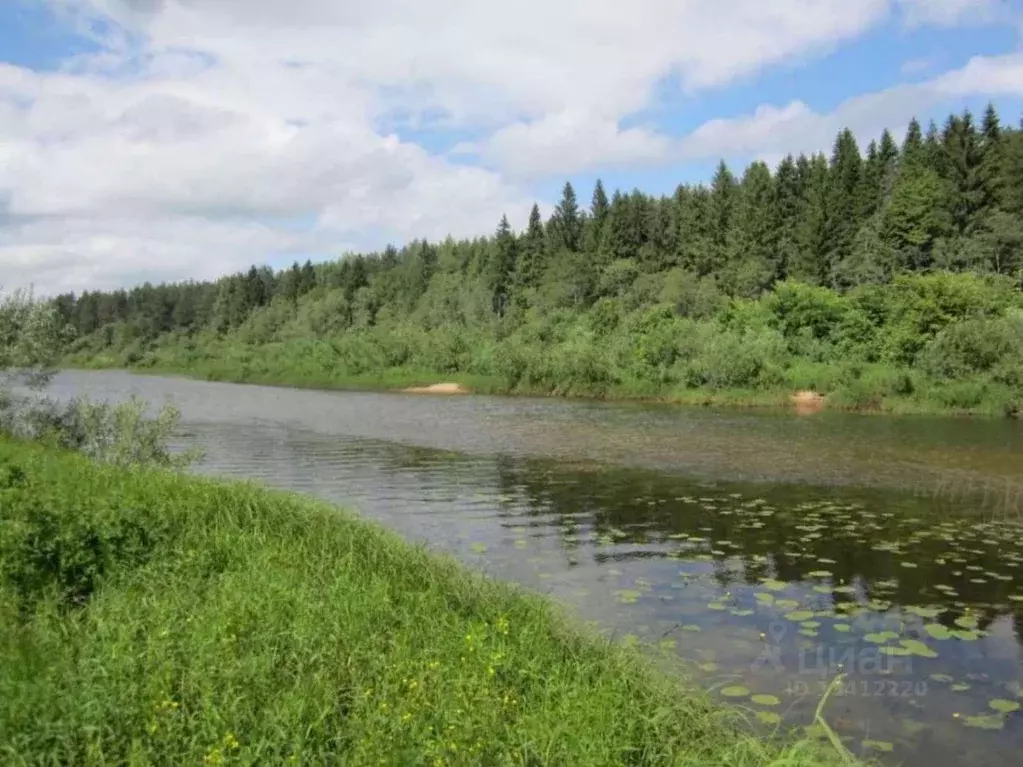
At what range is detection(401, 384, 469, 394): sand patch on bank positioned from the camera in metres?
69.7

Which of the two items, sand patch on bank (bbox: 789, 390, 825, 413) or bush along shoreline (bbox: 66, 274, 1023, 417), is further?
sand patch on bank (bbox: 789, 390, 825, 413)

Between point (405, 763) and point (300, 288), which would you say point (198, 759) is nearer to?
point (405, 763)

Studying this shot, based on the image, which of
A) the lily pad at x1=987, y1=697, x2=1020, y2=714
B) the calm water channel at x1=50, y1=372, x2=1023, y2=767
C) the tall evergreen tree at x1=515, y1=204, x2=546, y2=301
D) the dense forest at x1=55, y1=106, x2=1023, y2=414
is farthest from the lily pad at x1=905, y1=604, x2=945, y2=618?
the tall evergreen tree at x1=515, y1=204, x2=546, y2=301

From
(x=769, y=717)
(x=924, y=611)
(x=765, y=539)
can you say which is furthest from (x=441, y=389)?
(x=769, y=717)

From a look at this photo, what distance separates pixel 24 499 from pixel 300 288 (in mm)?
143783

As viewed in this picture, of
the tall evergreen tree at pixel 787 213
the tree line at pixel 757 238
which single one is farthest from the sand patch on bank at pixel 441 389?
the tall evergreen tree at pixel 787 213

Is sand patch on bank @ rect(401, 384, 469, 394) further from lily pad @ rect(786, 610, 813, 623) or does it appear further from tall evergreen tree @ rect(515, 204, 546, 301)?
lily pad @ rect(786, 610, 813, 623)

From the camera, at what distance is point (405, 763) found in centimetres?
567

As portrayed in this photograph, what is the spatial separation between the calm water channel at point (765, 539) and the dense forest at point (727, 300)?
13101 mm

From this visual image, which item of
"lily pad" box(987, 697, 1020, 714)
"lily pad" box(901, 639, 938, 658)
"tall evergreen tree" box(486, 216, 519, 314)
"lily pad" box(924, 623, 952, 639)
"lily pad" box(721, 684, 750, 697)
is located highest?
"tall evergreen tree" box(486, 216, 519, 314)

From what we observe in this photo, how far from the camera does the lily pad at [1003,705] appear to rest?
8797 millimetres

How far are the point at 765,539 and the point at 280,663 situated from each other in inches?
461

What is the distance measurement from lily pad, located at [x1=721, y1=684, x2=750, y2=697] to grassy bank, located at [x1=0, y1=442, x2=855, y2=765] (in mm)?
732

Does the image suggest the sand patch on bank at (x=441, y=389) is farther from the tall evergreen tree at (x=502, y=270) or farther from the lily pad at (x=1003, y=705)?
the lily pad at (x=1003, y=705)
